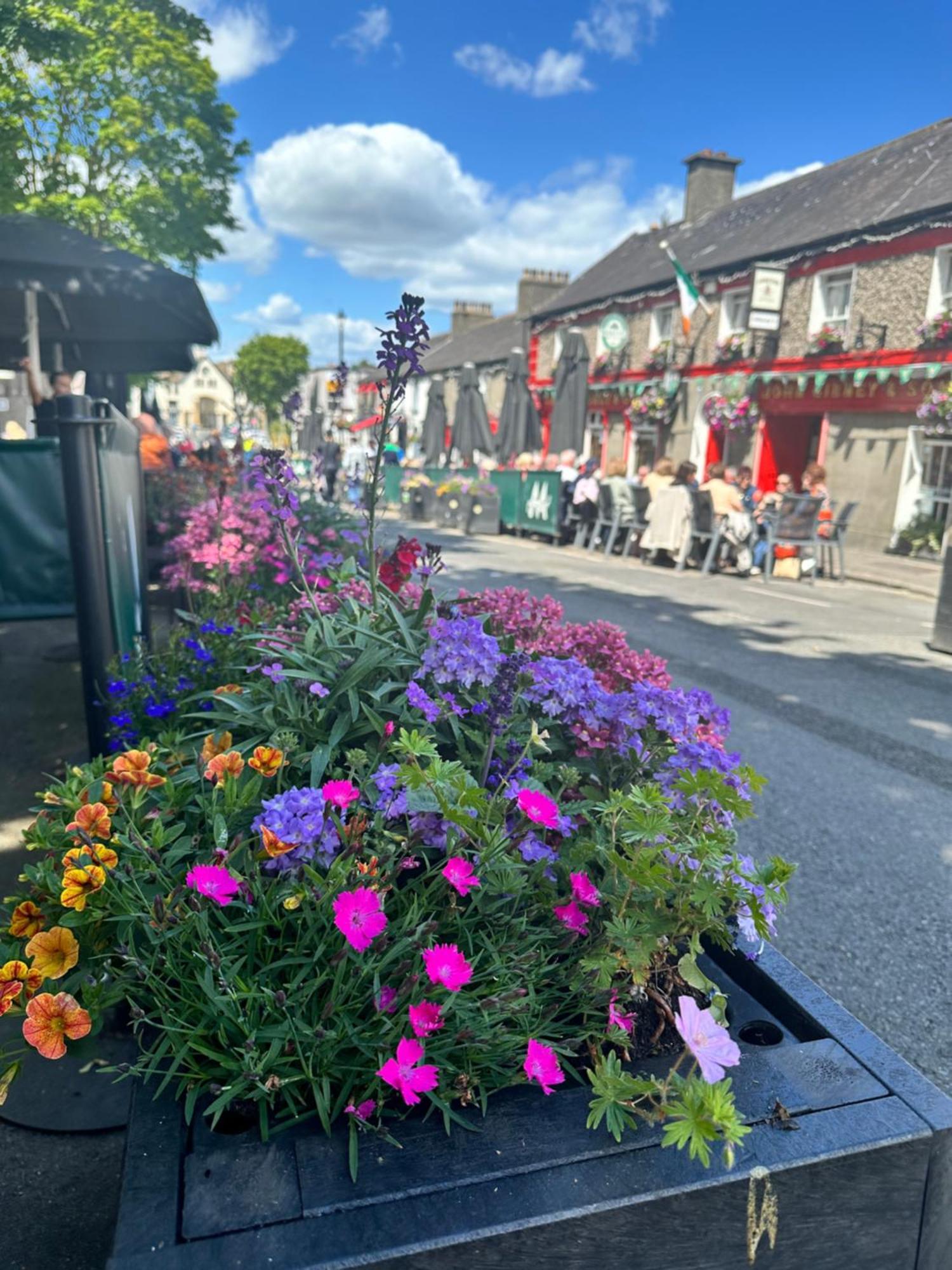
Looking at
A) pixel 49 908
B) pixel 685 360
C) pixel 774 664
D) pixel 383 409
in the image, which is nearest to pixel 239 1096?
pixel 49 908

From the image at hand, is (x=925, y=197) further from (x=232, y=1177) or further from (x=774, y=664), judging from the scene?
(x=232, y=1177)

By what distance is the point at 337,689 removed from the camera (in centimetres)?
214

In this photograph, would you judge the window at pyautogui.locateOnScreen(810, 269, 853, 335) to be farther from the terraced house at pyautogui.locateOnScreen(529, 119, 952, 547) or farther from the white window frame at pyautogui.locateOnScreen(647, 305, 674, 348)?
the white window frame at pyautogui.locateOnScreen(647, 305, 674, 348)

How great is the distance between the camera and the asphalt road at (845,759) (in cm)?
293

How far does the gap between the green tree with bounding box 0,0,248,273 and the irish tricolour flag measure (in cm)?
982

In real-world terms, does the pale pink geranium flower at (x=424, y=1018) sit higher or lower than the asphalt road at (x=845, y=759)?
higher

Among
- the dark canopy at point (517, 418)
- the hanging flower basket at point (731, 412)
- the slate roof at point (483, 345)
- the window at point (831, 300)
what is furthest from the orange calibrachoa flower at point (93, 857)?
the slate roof at point (483, 345)

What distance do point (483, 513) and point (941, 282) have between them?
370 inches

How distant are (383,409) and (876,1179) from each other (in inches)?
75.6

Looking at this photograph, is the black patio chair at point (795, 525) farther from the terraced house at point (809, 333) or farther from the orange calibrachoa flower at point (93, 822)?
the orange calibrachoa flower at point (93, 822)

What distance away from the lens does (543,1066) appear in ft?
4.70

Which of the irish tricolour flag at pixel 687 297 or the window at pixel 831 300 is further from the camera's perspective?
the irish tricolour flag at pixel 687 297

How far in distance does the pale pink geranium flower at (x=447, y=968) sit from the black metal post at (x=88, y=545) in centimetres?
175

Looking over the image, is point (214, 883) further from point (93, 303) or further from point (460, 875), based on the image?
point (93, 303)
